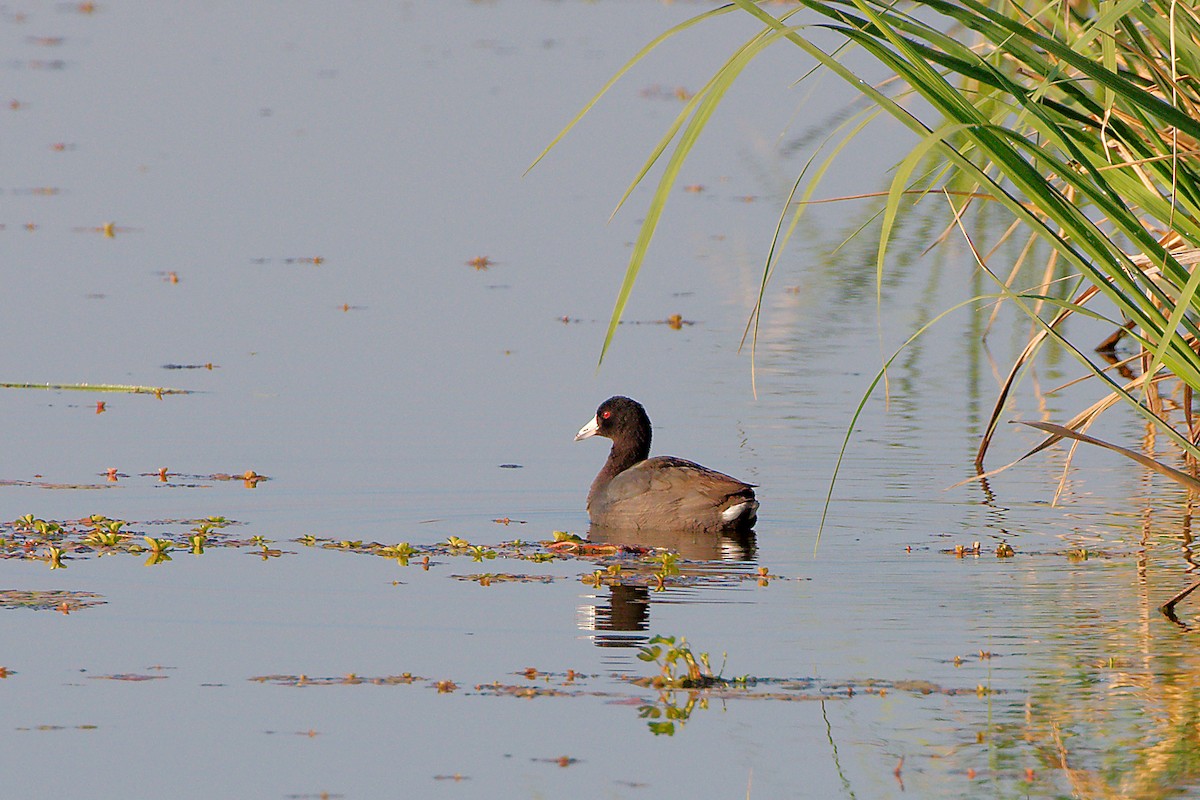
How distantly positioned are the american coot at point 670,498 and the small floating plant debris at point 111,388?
10.4 feet

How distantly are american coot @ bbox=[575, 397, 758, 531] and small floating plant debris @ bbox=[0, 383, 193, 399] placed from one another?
3171mm

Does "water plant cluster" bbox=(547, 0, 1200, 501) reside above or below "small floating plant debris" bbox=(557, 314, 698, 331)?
below

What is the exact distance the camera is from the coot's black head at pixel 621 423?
1240cm

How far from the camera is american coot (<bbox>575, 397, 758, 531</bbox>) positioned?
439 inches

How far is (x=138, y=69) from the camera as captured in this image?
3072 centimetres

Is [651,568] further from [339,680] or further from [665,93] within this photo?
[665,93]

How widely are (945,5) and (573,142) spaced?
19017 mm

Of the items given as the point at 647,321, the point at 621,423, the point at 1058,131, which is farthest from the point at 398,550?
the point at 647,321

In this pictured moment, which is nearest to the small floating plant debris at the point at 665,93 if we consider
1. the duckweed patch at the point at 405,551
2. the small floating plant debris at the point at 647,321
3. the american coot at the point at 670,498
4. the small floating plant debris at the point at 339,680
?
the small floating plant debris at the point at 647,321

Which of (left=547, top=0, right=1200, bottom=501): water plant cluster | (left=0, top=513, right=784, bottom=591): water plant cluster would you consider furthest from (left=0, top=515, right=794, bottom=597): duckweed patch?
(left=547, top=0, right=1200, bottom=501): water plant cluster

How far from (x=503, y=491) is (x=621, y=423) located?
0.94 meters

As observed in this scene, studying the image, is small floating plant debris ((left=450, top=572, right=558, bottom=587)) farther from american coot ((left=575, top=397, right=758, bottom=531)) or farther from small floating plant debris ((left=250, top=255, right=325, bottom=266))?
small floating plant debris ((left=250, top=255, right=325, bottom=266))

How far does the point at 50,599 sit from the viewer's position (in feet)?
29.8

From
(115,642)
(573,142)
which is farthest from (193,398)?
(573,142)
